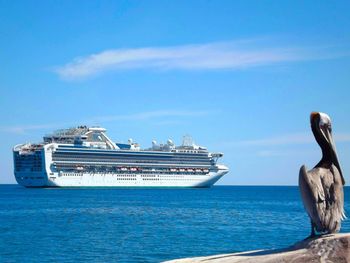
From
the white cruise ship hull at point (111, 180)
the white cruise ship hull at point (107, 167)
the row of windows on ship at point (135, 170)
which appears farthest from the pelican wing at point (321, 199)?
the row of windows on ship at point (135, 170)

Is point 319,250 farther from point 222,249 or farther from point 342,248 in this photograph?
point 222,249

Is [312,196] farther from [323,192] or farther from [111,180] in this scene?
[111,180]

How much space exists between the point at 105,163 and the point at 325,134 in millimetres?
86778

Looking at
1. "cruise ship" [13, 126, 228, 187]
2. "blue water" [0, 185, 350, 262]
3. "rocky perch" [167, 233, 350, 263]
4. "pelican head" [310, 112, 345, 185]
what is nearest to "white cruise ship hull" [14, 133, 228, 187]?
"cruise ship" [13, 126, 228, 187]

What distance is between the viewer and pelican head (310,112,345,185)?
9133mm

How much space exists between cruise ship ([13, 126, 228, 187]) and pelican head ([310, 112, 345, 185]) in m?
84.5

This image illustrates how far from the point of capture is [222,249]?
80.7 feet

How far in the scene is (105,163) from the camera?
9500 cm

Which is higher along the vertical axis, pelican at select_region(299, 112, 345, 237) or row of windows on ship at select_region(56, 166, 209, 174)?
row of windows on ship at select_region(56, 166, 209, 174)

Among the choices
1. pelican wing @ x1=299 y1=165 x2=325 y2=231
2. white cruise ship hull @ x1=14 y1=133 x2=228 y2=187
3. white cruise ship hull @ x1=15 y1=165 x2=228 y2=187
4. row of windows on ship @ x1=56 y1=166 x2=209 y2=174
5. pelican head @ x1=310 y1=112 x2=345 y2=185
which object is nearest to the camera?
pelican wing @ x1=299 y1=165 x2=325 y2=231

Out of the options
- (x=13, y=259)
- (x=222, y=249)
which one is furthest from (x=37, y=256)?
(x=222, y=249)

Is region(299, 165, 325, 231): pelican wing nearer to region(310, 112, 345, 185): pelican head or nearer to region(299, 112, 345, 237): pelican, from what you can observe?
region(299, 112, 345, 237): pelican

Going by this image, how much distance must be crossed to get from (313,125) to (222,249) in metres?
16.1

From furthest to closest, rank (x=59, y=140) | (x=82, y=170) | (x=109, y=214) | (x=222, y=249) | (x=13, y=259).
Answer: (x=59, y=140)
(x=82, y=170)
(x=109, y=214)
(x=222, y=249)
(x=13, y=259)
